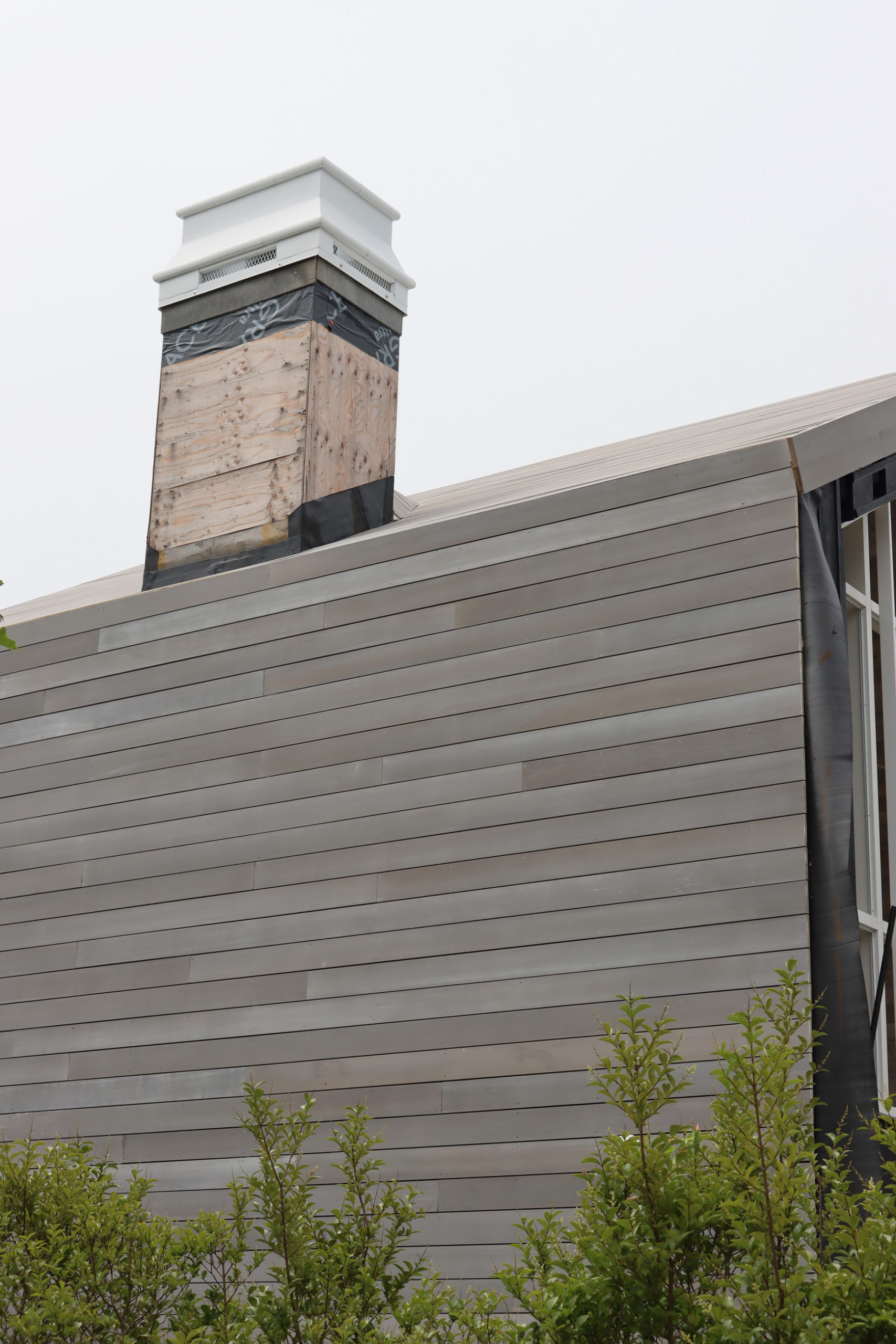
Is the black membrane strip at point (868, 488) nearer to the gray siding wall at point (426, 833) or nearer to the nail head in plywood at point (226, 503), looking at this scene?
the gray siding wall at point (426, 833)

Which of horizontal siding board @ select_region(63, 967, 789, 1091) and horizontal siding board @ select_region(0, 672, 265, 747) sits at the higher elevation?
horizontal siding board @ select_region(0, 672, 265, 747)

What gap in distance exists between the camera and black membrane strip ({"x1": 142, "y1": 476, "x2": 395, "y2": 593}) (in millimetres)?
8359

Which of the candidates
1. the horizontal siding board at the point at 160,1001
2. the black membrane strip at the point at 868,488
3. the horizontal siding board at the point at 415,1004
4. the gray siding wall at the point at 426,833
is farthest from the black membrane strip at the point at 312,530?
the black membrane strip at the point at 868,488

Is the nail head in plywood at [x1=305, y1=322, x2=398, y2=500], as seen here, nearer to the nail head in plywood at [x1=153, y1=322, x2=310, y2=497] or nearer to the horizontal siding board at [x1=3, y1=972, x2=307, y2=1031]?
the nail head in plywood at [x1=153, y1=322, x2=310, y2=497]

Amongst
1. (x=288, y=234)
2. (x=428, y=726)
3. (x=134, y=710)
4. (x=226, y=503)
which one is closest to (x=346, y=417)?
(x=226, y=503)

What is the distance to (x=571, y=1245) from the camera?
5965 mm

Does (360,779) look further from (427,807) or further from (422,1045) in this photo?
(422,1045)

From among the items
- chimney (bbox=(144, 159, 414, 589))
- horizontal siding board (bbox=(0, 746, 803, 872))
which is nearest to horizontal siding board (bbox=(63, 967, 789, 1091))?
horizontal siding board (bbox=(0, 746, 803, 872))

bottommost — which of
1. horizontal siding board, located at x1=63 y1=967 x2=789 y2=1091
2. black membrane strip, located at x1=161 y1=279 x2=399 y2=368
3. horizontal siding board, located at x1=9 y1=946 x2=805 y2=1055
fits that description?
horizontal siding board, located at x1=63 y1=967 x2=789 y2=1091

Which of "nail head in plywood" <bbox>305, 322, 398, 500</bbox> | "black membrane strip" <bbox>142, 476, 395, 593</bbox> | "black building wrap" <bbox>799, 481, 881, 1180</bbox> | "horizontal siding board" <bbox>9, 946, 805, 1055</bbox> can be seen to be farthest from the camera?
"nail head in plywood" <bbox>305, 322, 398, 500</bbox>

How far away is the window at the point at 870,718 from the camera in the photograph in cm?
649

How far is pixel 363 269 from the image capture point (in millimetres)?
9297

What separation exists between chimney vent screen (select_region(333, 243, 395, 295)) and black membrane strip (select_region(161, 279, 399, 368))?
238mm

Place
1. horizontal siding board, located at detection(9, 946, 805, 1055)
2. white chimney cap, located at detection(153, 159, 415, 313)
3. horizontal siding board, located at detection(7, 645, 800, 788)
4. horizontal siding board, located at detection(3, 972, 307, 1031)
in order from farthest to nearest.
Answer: white chimney cap, located at detection(153, 159, 415, 313), horizontal siding board, located at detection(3, 972, 307, 1031), horizontal siding board, located at detection(7, 645, 800, 788), horizontal siding board, located at detection(9, 946, 805, 1055)
